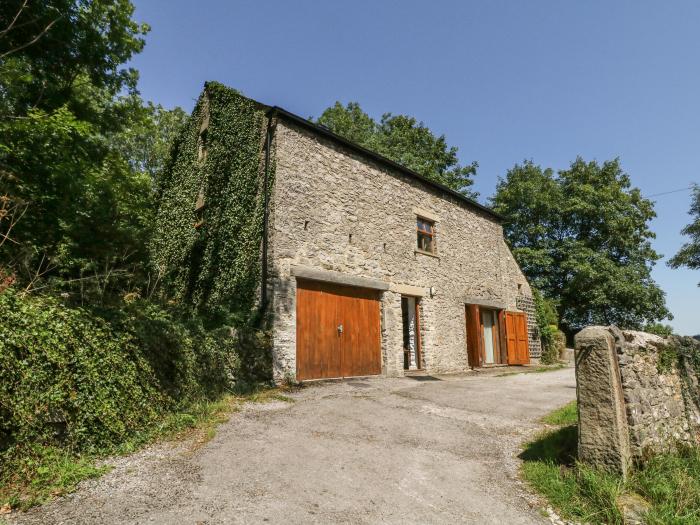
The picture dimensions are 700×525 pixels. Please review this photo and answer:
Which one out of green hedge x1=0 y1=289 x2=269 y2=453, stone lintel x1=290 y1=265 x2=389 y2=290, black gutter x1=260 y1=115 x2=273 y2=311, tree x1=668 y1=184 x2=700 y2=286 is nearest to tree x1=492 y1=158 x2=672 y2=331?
tree x1=668 y1=184 x2=700 y2=286

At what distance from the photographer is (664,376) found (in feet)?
16.8

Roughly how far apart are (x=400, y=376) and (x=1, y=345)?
28.9 ft

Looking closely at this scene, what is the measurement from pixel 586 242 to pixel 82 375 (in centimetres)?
2726

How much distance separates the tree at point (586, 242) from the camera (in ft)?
74.8

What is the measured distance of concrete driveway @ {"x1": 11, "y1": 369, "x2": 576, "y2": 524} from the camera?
132 inches

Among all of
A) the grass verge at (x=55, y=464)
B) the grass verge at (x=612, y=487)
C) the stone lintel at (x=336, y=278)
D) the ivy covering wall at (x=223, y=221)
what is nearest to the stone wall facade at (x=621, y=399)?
the grass verge at (x=612, y=487)

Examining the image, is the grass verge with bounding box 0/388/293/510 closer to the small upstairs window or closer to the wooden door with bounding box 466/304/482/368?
the small upstairs window

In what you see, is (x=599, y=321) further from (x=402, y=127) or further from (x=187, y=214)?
(x=187, y=214)

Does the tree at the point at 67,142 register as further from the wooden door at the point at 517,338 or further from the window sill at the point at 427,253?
the wooden door at the point at 517,338

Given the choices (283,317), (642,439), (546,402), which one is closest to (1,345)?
(283,317)

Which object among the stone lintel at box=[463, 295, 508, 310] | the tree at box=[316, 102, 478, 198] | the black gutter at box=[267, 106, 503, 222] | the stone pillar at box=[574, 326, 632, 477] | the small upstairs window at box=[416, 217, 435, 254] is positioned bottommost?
the stone pillar at box=[574, 326, 632, 477]

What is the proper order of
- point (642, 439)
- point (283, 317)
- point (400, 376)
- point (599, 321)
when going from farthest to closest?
point (599, 321) → point (400, 376) → point (283, 317) → point (642, 439)

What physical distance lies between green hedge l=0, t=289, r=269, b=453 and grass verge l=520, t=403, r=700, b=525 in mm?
4792

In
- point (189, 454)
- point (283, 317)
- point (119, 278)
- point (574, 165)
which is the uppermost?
point (574, 165)
